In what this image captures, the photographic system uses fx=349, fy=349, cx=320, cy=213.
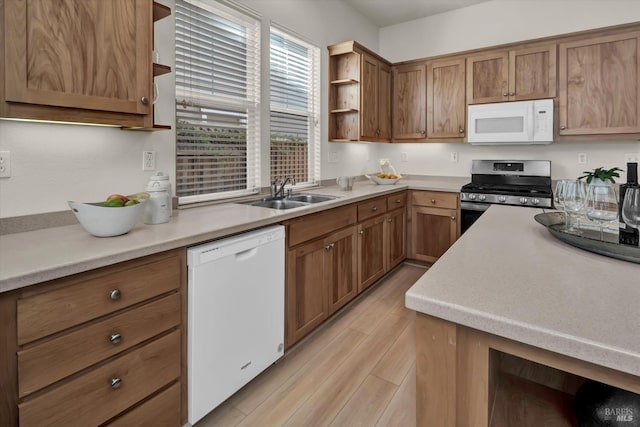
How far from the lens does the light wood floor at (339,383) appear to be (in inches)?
65.9

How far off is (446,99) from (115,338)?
3.70 meters

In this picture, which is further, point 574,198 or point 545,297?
point 574,198

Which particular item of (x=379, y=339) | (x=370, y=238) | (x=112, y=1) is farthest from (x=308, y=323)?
(x=112, y=1)

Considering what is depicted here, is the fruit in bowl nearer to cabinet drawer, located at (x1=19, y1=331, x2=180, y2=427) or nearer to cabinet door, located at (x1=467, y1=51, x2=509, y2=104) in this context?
cabinet drawer, located at (x1=19, y1=331, x2=180, y2=427)

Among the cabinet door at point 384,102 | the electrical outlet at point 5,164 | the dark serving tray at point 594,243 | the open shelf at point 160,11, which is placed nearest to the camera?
the dark serving tray at point 594,243

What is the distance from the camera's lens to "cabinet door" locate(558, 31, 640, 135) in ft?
9.68

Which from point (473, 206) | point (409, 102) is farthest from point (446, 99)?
point (473, 206)

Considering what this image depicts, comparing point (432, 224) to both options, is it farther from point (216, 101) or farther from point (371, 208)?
point (216, 101)

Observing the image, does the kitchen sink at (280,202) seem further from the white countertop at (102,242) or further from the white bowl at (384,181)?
the white bowl at (384,181)

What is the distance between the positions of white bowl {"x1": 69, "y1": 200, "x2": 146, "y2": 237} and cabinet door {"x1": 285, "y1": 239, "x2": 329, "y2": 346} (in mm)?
899

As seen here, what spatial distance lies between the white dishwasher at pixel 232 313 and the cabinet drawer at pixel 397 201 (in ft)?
5.59

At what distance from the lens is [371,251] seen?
3117 millimetres

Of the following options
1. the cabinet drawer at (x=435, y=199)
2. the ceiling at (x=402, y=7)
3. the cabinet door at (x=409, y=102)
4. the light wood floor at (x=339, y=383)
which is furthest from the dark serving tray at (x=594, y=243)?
the ceiling at (x=402, y=7)

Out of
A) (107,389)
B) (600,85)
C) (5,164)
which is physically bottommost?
(107,389)
